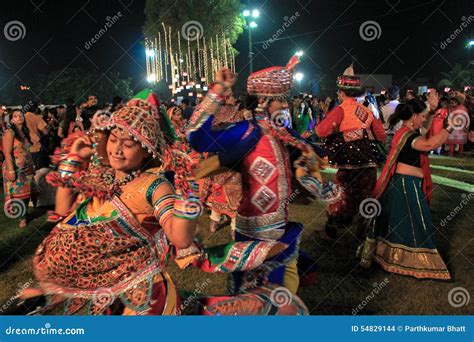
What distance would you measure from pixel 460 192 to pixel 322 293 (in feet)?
17.5

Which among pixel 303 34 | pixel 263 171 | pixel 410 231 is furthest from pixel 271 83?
pixel 303 34

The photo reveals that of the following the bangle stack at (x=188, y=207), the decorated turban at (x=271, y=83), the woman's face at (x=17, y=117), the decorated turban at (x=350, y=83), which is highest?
the decorated turban at (x=350, y=83)

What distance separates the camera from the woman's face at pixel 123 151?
2.09 metres

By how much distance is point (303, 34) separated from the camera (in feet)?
82.2

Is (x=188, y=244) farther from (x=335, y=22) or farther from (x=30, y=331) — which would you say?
(x=335, y=22)

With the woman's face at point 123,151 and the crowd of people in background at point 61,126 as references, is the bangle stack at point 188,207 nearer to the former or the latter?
the woman's face at point 123,151

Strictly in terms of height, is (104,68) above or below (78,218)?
below

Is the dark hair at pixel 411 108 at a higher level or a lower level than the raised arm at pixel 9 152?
higher

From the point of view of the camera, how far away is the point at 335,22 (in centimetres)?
2241

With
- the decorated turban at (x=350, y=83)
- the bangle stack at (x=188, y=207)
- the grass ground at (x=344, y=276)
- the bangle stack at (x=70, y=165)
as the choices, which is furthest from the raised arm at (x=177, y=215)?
the decorated turban at (x=350, y=83)

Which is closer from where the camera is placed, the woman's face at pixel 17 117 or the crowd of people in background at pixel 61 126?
the woman's face at pixel 17 117

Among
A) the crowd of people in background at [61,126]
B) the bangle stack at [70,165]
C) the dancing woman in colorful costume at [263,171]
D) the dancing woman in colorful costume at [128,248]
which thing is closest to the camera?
the dancing woman in colorful costume at [128,248]

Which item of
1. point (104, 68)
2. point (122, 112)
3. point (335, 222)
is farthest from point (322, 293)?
point (104, 68)

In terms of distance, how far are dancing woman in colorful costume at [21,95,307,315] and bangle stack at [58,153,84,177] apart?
0.15 feet
